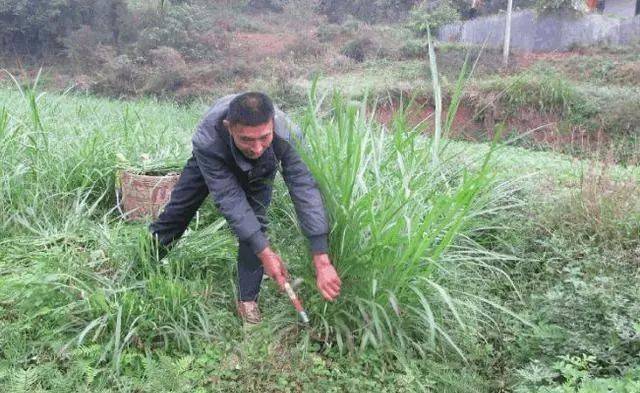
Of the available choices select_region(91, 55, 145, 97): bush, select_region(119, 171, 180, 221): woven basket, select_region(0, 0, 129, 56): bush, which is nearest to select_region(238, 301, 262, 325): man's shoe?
select_region(119, 171, 180, 221): woven basket

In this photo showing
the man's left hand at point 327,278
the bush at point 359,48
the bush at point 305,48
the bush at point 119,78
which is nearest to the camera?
the man's left hand at point 327,278

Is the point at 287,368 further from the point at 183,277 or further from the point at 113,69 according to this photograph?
the point at 113,69

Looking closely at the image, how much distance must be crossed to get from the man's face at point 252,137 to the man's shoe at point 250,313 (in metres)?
0.83

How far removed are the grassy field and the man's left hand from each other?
15cm

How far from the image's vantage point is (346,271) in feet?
8.21

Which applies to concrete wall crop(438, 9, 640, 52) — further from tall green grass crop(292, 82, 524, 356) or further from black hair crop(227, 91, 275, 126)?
black hair crop(227, 91, 275, 126)

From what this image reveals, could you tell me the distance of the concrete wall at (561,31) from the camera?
1633cm

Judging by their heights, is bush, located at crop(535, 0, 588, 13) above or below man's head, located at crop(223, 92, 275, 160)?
above

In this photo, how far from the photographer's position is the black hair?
2.18 metres

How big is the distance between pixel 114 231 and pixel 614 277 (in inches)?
109

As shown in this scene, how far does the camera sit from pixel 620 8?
19.0 meters

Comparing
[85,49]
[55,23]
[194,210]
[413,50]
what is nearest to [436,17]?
[413,50]

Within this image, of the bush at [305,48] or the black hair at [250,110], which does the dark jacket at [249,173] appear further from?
the bush at [305,48]

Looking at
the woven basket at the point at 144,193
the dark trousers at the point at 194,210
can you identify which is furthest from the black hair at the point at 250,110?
the woven basket at the point at 144,193
